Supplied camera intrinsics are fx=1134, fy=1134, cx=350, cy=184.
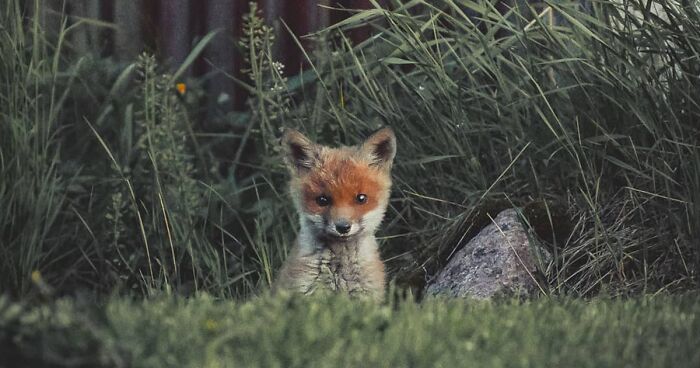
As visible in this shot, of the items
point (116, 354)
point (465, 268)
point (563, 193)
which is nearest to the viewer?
point (116, 354)

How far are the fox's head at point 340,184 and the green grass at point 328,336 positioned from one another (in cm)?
95

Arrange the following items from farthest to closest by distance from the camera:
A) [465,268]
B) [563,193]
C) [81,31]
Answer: [81,31] < [563,193] < [465,268]

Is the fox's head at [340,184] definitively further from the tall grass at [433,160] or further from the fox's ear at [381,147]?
the tall grass at [433,160]

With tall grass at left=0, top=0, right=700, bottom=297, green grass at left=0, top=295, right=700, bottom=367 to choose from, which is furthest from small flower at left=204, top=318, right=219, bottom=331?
tall grass at left=0, top=0, right=700, bottom=297

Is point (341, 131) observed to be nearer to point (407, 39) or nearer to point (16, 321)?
point (407, 39)

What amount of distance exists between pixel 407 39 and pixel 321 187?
1.59m

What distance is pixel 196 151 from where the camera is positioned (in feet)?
26.0

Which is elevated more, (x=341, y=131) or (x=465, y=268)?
(x=341, y=131)

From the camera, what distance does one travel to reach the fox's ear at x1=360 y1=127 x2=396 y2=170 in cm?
558

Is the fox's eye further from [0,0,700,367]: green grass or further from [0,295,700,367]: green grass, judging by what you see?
[0,295,700,367]: green grass

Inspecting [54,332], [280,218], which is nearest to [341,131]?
[280,218]

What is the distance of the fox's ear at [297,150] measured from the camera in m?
5.67

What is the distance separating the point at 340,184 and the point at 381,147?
14.2 inches

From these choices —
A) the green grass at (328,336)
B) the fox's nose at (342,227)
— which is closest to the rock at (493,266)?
the fox's nose at (342,227)
